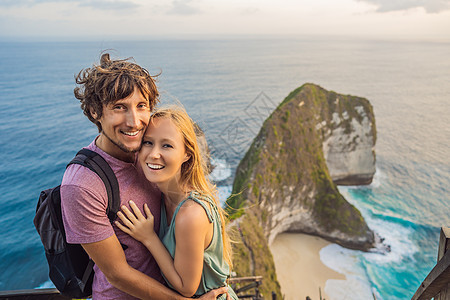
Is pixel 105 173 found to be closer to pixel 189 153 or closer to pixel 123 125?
pixel 123 125

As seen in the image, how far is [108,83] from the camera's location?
10.3 ft

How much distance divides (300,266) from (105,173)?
2653 cm

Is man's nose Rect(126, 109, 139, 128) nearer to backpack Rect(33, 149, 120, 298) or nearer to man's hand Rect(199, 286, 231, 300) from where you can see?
backpack Rect(33, 149, 120, 298)

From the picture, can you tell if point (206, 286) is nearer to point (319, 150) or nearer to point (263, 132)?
point (263, 132)

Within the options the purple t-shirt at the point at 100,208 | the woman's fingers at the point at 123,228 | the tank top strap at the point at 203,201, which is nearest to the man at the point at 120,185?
the purple t-shirt at the point at 100,208

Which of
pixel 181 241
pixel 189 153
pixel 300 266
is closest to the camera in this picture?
pixel 181 241

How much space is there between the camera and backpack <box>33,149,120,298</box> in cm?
312

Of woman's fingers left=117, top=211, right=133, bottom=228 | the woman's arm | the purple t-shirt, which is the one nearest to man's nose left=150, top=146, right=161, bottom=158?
the purple t-shirt

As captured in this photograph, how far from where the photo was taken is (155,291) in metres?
3.39

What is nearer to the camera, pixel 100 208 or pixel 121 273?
pixel 100 208

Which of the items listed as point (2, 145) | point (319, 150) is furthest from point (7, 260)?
point (319, 150)

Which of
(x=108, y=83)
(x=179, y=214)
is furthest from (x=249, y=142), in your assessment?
(x=108, y=83)

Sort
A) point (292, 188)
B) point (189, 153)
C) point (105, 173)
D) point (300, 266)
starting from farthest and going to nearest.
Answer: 1. point (292, 188)
2. point (300, 266)
3. point (189, 153)
4. point (105, 173)

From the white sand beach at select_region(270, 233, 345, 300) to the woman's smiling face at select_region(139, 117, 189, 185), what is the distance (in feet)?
78.6
